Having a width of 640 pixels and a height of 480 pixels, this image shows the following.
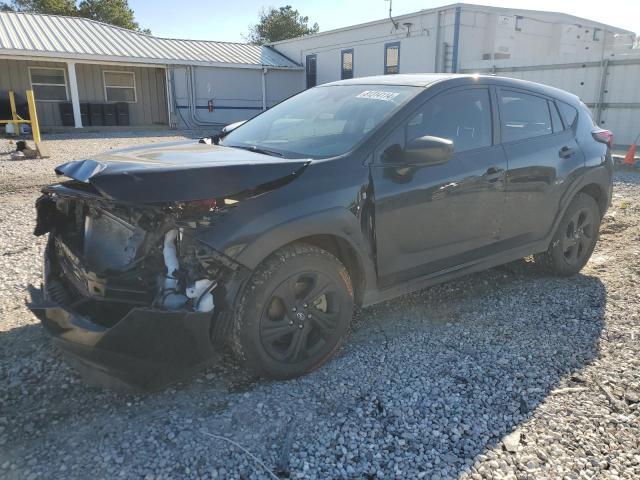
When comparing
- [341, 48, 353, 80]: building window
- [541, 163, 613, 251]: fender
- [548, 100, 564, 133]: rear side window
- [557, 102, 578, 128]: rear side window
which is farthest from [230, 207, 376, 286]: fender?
[341, 48, 353, 80]: building window

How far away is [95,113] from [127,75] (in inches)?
100

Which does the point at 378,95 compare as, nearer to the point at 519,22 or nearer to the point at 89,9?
the point at 519,22

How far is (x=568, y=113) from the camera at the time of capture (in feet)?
14.9

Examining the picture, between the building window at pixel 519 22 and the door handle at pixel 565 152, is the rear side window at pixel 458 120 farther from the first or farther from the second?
the building window at pixel 519 22

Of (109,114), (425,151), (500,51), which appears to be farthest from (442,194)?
(109,114)

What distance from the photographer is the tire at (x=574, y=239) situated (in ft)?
15.0

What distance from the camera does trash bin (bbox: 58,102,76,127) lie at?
2061cm

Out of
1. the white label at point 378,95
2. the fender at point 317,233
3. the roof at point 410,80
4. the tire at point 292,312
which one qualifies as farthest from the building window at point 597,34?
the tire at point 292,312

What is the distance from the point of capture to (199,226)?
255cm

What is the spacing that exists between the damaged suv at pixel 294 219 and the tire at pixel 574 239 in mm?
274

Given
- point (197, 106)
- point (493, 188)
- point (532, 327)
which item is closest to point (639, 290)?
point (532, 327)

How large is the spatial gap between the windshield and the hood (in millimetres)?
407

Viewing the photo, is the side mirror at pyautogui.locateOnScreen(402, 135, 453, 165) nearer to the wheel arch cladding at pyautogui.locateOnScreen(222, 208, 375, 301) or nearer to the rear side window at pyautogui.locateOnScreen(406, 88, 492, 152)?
the rear side window at pyautogui.locateOnScreen(406, 88, 492, 152)

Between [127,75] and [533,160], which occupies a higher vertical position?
[127,75]
